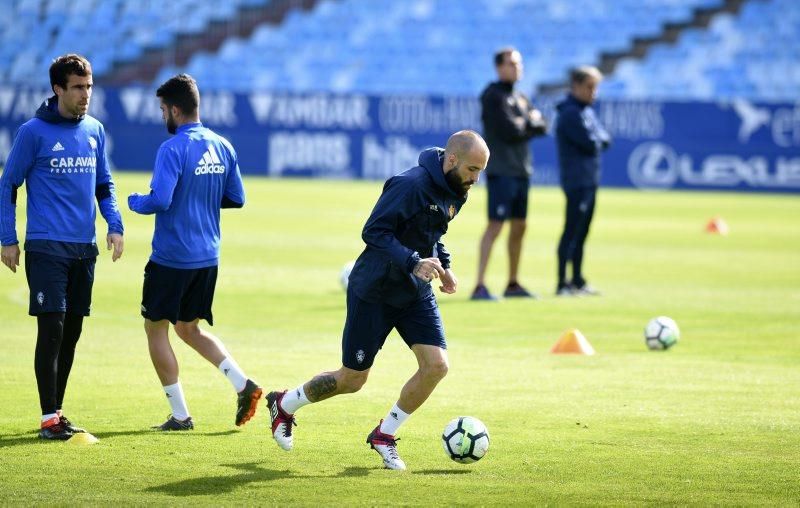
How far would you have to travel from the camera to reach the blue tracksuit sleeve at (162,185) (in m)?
8.09

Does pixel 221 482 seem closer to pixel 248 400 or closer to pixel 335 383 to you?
pixel 335 383

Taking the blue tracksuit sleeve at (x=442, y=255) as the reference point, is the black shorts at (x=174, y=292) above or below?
below

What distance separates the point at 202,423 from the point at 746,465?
3.23 m

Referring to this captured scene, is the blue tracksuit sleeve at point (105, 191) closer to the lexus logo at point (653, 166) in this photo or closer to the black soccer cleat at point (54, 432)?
the black soccer cleat at point (54, 432)

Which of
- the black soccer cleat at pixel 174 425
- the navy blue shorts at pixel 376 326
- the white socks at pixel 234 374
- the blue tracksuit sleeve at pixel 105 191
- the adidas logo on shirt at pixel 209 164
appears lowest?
the black soccer cleat at pixel 174 425

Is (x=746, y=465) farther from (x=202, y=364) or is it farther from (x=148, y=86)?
(x=148, y=86)

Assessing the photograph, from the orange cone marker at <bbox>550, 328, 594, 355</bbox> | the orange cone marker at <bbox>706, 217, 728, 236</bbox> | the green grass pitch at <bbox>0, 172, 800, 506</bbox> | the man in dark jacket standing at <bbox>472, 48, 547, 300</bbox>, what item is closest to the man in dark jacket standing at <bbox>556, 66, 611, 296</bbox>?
the man in dark jacket standing at <bbox>472, 48, 547, 300</bbox>

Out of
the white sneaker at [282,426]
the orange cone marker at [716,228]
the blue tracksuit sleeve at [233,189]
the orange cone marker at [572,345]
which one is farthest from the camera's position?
the orange cone marker at [716,228]

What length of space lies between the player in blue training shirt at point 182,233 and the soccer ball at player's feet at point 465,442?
1440 mm

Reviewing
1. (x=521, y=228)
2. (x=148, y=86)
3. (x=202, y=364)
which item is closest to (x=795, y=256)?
(x=521, y=228)

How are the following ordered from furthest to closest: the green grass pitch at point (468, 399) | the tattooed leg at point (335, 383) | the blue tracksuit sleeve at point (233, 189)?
1. the blue tracksuit sleeve at point (233, 189)
2. the tattooed leg at point (335, 383)
3. the green grass pitch at point (468, 399)

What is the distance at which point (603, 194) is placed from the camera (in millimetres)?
36188

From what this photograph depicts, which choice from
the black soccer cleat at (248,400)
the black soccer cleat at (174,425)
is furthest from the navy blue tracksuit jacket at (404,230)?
the black soccer cleat at (174,425)

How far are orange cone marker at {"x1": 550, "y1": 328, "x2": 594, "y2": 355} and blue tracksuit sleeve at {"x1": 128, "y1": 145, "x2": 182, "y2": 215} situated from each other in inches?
A: 184
